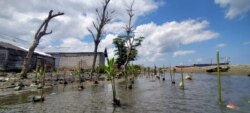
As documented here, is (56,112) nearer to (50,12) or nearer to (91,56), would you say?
(50,12)

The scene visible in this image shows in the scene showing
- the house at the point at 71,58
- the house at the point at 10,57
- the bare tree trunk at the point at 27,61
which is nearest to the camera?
the bare tree trunk at the point at 27,61

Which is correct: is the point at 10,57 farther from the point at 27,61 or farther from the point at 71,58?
the point at 71,58

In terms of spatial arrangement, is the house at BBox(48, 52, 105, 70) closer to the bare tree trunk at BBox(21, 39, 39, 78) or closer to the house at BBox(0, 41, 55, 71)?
the house at BBox(0, 41, 55, 71)

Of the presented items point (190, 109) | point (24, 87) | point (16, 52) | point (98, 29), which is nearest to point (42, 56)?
point (16, 52)

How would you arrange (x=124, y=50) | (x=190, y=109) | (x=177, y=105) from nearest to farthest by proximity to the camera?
(x=190, y=109) < (x=177, y=105) < (x=124, y=50)

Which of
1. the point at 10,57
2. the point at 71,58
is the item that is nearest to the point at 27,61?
the point at 10,57

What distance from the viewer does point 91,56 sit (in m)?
62.2

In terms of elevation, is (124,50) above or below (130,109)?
above

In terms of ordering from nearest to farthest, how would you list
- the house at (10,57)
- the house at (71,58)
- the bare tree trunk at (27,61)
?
the bare tree trunk at (27,61) < the house at (10,57) < the house at (71,58)

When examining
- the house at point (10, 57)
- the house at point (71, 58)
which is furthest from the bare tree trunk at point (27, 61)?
the house at point (71, 58)

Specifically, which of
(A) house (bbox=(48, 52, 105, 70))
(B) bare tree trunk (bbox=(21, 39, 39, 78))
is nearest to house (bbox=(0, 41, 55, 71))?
(B) bare tree trunk (bbox=(21, 39, 39, 78))

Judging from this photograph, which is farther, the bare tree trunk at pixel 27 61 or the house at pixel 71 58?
the house at pixel 71 58

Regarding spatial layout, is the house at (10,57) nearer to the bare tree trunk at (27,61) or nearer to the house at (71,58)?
the bare tree trunk at (27,61)

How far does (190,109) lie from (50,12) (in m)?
26.6
